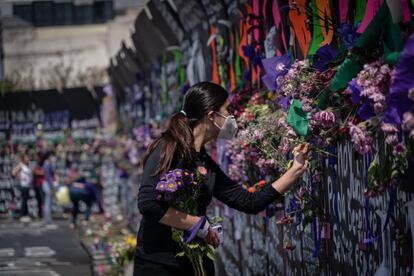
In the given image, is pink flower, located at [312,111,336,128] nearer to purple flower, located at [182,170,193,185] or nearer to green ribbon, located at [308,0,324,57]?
purple flower, located at [182,170,193,185]

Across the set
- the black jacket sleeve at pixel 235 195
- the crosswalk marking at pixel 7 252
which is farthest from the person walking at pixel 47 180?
the black jacket sleeve at pixel 235 195

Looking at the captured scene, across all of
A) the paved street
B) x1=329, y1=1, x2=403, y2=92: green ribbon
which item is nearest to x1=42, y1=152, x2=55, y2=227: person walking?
the paved street

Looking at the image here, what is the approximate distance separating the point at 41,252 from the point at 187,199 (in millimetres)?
12372

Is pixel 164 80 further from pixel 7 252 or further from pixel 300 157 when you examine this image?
pixel 300 157

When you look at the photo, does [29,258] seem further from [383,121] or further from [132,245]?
[383,121]

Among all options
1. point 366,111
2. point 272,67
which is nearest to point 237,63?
point 272,67

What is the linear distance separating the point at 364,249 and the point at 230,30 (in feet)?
17.3

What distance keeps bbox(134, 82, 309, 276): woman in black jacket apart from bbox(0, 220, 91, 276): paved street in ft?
27.7

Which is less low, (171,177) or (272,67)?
(272,67)

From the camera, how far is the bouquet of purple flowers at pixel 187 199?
554 cm

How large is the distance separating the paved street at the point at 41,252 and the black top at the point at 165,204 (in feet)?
27.6

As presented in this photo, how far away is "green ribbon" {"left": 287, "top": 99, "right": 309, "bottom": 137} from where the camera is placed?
19.6 ft

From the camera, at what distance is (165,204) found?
18.5ft

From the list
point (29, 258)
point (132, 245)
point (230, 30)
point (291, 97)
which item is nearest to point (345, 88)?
point (291, 97)
